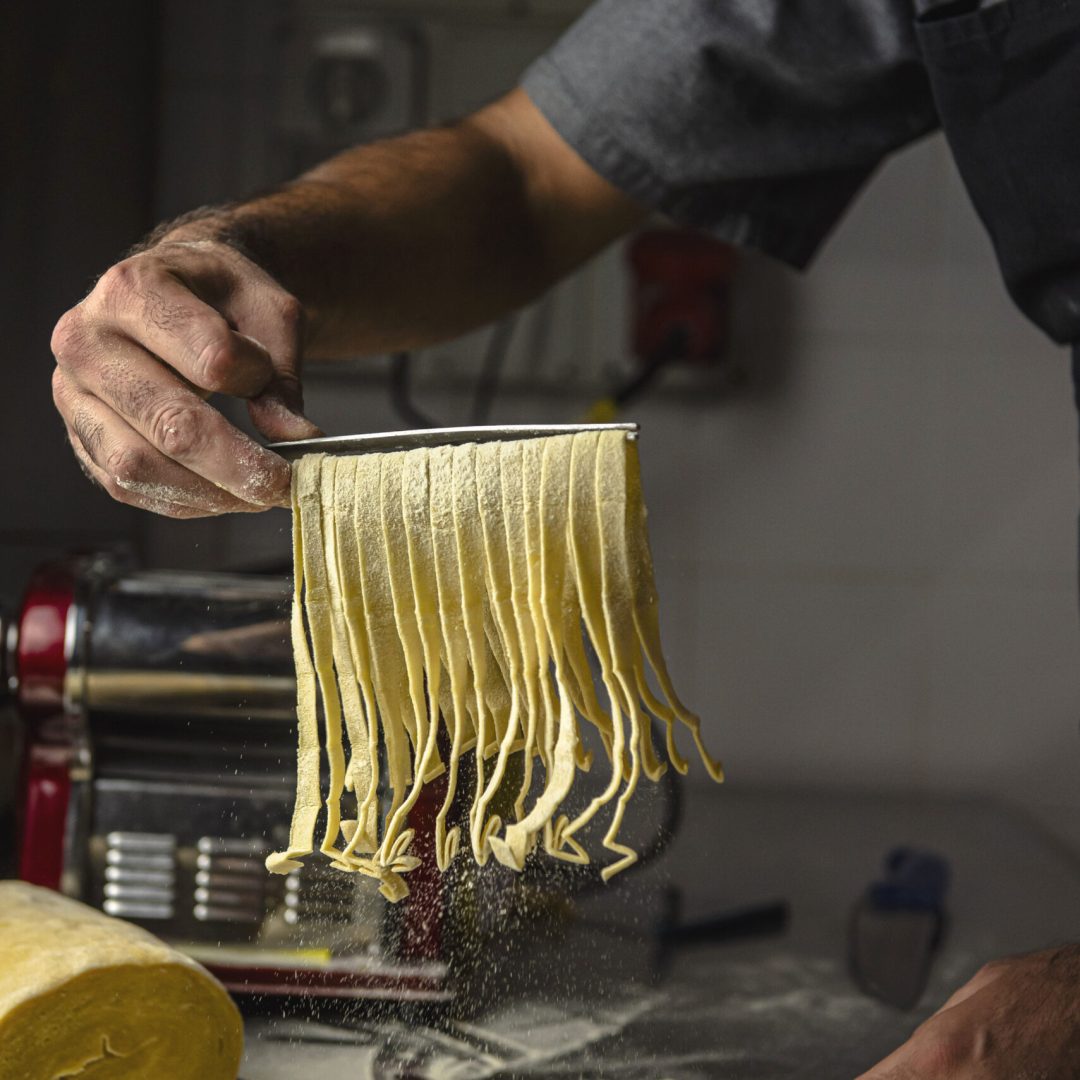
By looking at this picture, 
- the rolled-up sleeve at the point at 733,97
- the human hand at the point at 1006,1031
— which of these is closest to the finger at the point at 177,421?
the human hand at the point at 1006,1031

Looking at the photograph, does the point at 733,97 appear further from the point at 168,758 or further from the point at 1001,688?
the point at 1001,688

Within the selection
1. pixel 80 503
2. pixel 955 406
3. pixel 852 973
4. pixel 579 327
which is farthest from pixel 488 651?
pixel 955 406

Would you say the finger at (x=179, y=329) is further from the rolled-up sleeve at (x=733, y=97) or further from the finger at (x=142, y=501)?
the rolled-up sleeve at (x=733, y=97)

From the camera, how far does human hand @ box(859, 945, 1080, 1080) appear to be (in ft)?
2.02

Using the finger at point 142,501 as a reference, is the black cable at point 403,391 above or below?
above

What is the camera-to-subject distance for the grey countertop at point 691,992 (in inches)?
27.8

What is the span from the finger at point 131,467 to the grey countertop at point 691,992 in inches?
11.5

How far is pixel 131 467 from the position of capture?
0.63 m

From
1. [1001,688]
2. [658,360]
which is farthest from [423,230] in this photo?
[1001,688]

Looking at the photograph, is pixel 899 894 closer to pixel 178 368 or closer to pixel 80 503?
pixel 178 368

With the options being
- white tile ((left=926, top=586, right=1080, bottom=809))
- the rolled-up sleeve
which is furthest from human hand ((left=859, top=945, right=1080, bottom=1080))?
white tile ((left=926, top=586, right=1080, bottom=809))

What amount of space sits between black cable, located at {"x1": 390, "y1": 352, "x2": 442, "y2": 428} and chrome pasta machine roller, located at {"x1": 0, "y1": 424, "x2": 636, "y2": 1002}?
903mm

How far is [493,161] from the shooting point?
109cm

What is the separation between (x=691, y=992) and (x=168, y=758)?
1.44 ft
